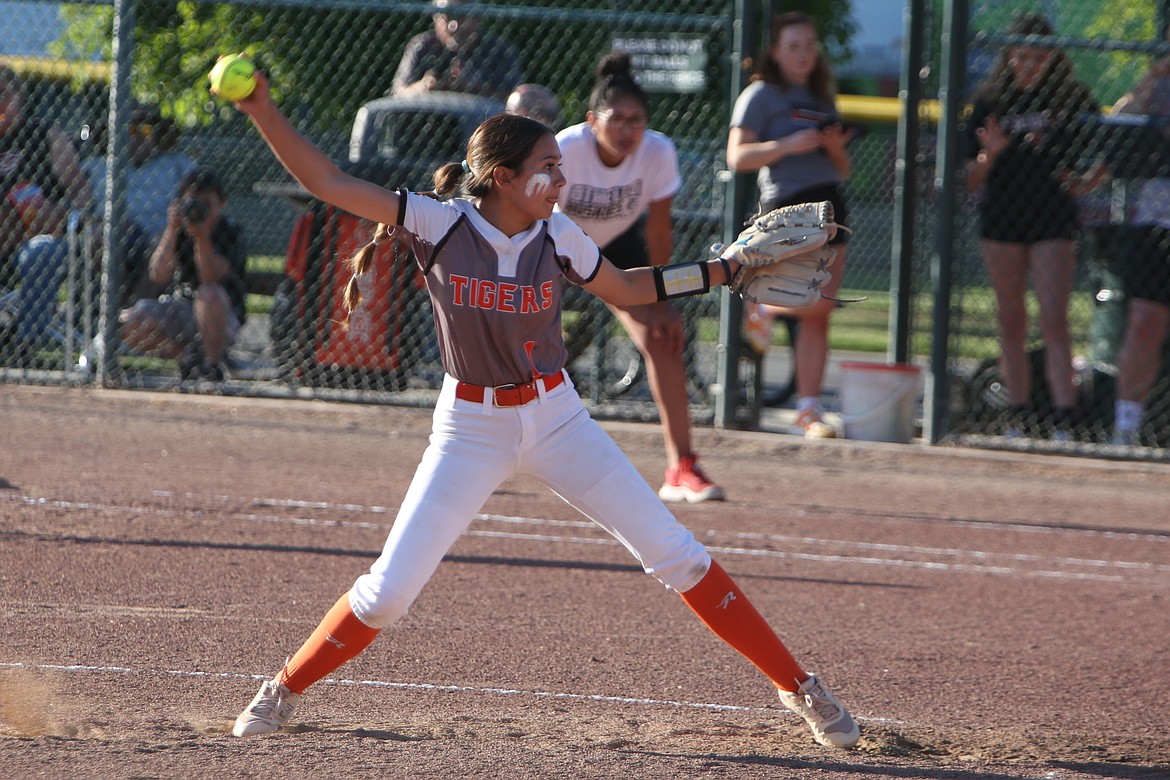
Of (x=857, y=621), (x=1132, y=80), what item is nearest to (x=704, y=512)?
(x=857, y=621)

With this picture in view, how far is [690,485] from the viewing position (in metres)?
7.16

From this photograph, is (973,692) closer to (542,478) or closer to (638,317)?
(542,478)

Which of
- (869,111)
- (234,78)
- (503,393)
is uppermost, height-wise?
(234,78)

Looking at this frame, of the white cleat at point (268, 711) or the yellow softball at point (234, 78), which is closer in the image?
the yellow softball at point (234, 78)

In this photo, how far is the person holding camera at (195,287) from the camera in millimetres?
9422

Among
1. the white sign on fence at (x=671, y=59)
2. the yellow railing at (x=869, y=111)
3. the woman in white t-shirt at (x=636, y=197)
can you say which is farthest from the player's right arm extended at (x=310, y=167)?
the yellow railing at (x=869, y=111)

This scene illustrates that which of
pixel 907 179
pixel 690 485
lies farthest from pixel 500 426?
pixel 907 179

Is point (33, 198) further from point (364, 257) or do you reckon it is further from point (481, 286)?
point (481, 286)

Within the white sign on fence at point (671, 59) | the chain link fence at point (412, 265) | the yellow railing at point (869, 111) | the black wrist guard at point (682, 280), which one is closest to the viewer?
the black wrist guard at point (682, 280)

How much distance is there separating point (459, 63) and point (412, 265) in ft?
5.27

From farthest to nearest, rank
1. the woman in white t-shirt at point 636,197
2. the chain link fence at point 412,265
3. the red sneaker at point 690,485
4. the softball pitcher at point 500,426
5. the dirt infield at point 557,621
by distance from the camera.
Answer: the chain link fence at point 412,265
the red sneaker at point 690,485
the woman in white t-shirt at point 636,197
the dirt infield at point 557,621
the softball pitcher at point 500,426

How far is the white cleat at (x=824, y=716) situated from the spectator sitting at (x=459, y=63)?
6845mm

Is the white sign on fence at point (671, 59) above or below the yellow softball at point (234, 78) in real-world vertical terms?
below

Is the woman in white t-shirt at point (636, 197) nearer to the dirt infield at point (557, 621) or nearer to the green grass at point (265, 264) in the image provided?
the dirt infield at point (557, 621)
